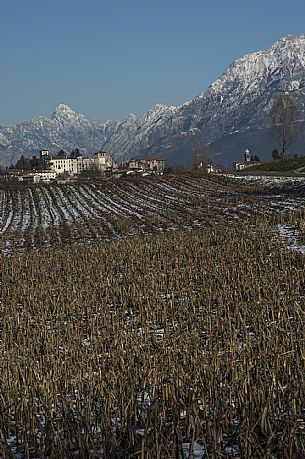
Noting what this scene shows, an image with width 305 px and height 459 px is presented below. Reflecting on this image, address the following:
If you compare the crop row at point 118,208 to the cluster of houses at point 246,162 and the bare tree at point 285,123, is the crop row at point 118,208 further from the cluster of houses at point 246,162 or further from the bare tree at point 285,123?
the cluster of houses at point 246,162

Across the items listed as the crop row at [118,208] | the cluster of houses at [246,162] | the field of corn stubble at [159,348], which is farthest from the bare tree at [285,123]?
the field of corn stubble at [159,348]

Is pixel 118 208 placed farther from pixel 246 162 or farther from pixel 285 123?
pixel 246 162

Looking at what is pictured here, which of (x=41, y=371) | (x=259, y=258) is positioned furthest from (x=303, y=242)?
(x=41, y=371)

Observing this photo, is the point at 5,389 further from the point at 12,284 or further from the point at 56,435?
the point at 12,284

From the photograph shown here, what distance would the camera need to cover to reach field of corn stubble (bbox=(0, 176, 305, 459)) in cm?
641

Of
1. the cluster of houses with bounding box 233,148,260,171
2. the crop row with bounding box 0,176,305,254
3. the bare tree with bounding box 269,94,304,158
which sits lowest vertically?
the crop row with bounding box 0,176,305,254

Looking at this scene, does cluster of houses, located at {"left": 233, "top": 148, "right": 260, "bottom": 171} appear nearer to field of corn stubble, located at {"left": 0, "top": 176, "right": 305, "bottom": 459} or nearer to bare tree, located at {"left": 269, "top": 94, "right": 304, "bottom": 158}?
bare tree, located at {"left": 269, "top": 94, "right": 304, "bottom": 158}

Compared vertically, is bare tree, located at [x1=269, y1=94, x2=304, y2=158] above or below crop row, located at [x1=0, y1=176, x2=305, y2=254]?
above

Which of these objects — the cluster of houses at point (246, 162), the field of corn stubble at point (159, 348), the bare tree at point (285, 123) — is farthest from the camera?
the cluster of houses at point (246, 162)

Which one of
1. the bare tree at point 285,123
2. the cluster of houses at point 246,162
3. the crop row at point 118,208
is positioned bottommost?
the crop row at point 118,208

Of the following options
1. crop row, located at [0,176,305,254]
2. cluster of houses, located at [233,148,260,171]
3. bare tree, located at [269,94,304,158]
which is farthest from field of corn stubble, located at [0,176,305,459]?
cluster of houses, located at [233,148,260,171]

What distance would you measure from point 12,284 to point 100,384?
11786mm

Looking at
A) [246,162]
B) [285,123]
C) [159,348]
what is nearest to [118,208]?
[159,348]

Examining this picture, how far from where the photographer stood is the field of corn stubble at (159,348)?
641 centimetres
